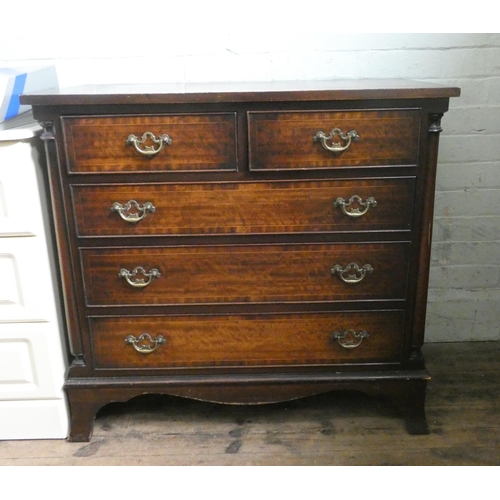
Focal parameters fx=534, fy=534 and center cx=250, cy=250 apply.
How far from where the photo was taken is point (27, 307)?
146 centimetres

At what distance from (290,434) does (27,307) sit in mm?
835

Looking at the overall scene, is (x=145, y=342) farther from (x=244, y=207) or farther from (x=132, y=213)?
(x=244, y=207)

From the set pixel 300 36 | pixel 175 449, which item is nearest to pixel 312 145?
pixel 300 36

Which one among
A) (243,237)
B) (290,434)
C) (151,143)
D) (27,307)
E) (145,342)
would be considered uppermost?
(151,143)

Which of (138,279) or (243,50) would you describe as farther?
(243,50)

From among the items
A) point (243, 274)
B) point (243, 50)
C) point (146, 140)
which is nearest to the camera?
point (146, 140)

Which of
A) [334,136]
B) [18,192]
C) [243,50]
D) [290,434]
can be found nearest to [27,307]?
[18,192]

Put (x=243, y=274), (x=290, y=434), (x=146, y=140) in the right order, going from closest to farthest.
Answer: (x=146, y=140) < (x=243, y=274) < (x=290, y=434)

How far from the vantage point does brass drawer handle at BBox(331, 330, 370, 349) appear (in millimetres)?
1486

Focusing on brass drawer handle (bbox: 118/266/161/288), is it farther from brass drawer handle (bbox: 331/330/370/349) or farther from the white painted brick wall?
the white painted brick wall

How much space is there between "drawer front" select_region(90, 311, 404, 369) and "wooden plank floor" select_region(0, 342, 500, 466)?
23 centimetres

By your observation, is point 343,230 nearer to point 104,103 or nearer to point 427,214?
point 427,214

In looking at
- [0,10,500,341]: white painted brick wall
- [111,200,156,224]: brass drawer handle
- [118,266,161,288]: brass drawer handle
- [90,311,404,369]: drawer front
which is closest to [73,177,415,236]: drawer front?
[111,200,156,224]: brass drawer handle

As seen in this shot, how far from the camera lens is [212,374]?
1.53 meters
